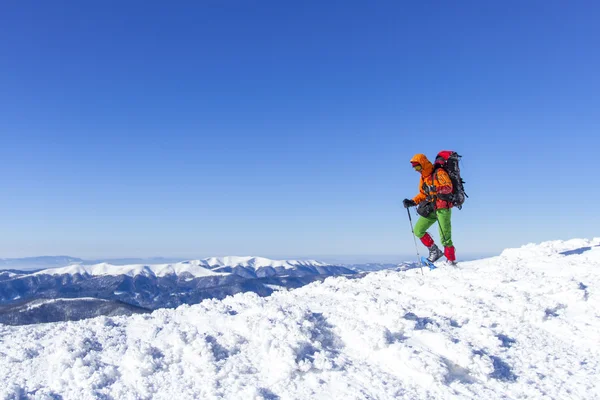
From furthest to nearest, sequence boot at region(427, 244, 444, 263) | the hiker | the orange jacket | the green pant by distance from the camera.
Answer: boot at region(427, 244, 444, 263) < the green pant < the hiker < the orange jacket

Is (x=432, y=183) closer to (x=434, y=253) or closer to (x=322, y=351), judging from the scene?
(x=434, y=253)

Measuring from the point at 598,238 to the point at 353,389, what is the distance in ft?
65.7

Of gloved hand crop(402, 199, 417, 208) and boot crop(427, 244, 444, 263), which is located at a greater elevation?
gloved hand crop(402, 199, 417, 208)

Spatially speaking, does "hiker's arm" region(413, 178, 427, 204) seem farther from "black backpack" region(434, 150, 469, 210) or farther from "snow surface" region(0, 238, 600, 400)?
"snow surface" region(0, 238, 600, 400)

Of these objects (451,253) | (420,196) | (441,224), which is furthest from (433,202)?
(451,253)

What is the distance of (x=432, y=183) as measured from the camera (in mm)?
12148

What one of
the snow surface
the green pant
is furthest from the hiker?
the snow surface

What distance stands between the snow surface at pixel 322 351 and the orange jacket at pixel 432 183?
429 centimetres

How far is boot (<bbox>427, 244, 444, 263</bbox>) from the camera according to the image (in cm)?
1296

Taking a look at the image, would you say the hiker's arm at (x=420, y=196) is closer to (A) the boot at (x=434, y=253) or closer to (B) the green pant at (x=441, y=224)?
(B) the green pant at (x=441, y=224)

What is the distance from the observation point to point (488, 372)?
4918mm

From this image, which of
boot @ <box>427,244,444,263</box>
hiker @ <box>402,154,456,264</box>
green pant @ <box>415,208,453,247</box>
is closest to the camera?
hiker @ <box>402,154,456,264</box>

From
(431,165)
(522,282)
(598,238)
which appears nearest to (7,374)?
(522,282)

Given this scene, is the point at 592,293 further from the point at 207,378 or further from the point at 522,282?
the point at 207,378
